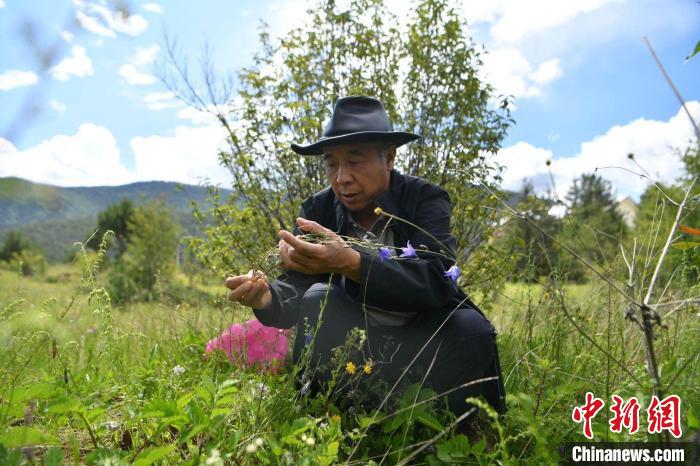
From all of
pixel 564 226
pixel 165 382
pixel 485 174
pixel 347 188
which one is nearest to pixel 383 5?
pixel 485 174

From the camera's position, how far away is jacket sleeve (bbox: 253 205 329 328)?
2.53 meters

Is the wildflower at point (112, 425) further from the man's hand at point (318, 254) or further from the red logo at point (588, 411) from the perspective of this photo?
the red logo at point (588, 411)

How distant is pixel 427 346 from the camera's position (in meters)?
2.38

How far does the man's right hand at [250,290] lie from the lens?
7.47 feet

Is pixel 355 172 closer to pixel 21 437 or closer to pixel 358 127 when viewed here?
pixel 358 127

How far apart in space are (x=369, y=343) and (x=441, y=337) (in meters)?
0.33

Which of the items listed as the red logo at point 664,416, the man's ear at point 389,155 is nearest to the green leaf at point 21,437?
the red logo at point 664,416

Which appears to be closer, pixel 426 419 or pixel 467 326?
pixel 426 419

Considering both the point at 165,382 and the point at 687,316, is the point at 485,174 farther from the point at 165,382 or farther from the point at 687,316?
the point at 165,382

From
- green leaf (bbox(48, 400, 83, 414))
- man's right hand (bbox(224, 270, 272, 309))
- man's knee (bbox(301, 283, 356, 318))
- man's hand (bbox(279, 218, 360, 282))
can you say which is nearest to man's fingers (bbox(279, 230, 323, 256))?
man's hand (bbox(279, 218, 360, 282))

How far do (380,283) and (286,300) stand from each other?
2.15 feet

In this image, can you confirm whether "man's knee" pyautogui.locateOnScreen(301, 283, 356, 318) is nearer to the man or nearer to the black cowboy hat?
the man

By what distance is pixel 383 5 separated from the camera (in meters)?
4.70

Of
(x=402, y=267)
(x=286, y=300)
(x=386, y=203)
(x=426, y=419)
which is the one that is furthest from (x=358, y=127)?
(x=426, y=419)
